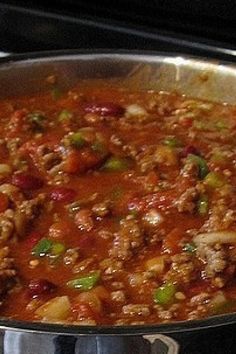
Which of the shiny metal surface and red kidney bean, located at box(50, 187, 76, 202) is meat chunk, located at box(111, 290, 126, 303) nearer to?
red kidney bean, located at box(50, 187, 76, 202)

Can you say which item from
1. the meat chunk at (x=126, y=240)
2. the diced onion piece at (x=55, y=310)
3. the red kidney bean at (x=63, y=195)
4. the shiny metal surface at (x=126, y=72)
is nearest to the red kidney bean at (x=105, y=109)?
the shiny metal surface at (x=126, y=72)

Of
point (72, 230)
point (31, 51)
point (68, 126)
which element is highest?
point (31, 51)

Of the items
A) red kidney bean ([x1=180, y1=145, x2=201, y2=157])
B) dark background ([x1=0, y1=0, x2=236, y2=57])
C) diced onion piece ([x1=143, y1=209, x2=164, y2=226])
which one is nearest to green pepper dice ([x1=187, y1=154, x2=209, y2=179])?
red kidney bean ([x1=180, y1=145, x2=201, y2=157])

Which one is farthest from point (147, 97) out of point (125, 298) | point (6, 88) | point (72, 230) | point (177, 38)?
point (125, 298)

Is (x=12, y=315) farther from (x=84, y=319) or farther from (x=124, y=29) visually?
(x=124, y=29)

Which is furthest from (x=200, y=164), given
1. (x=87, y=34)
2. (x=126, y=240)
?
(x=87, y=34)

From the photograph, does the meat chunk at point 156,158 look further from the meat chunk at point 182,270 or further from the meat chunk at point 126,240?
the meat chunk at point 182,270
